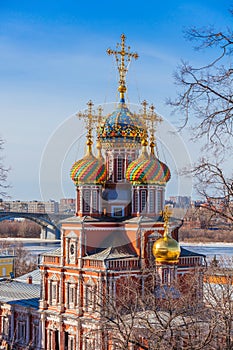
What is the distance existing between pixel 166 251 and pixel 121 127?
4.58 meters

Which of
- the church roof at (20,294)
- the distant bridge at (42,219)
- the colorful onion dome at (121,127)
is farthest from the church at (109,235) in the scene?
the distant bridge at (42,219)

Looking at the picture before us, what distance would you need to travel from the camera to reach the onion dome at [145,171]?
1759cm

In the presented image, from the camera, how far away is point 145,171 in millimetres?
17594

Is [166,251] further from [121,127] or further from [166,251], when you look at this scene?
[121,127]

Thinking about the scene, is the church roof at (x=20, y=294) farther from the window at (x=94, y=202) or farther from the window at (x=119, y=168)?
the window at (x=119, y=168)

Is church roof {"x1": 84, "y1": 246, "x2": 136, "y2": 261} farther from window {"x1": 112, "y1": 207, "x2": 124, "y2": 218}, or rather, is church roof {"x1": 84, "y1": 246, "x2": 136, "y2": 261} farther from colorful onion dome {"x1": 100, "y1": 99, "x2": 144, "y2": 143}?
colorful onion dome {"x1": 100, "y1": 99, "x2": 144, "y2": 143}

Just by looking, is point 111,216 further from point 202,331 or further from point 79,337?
point 202,331

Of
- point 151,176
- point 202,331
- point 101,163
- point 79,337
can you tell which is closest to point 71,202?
point 101,163

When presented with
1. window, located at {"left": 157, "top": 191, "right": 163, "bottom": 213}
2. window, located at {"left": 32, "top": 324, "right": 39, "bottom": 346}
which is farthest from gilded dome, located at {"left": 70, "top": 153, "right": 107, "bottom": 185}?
window, located at {"left": 32, "top": 324, "right": 39, "bottom": 346}

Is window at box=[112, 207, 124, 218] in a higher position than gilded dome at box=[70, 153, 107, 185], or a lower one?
lower

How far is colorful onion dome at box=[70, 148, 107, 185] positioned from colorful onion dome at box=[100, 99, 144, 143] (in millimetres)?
921

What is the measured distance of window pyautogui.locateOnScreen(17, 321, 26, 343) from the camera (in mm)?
19359

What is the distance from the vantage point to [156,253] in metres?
16.3

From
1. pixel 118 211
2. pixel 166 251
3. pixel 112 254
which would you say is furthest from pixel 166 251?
pixel 118 211
